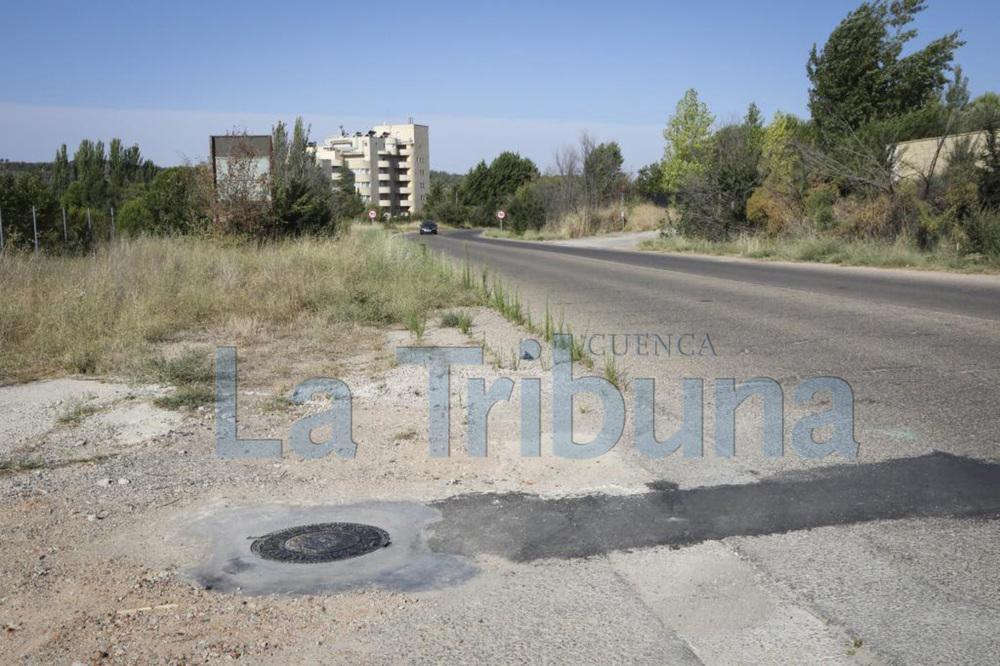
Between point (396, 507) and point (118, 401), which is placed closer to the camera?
point (396, 507)

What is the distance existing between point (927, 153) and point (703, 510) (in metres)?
28.8

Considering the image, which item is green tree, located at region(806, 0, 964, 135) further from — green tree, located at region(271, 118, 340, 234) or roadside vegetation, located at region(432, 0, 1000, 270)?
green tree, located at region(271, 118, 340, 234)

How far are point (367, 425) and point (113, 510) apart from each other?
217 centimetres

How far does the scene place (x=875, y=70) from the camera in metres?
41.6

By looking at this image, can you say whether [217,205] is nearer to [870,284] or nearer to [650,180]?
[870,284]

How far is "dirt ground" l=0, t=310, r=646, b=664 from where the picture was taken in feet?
10.7

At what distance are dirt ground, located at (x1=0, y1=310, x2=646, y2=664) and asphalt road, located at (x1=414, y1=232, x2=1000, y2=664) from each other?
19.2 inches

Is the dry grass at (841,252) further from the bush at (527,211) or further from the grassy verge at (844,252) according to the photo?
the bush at (527,211)

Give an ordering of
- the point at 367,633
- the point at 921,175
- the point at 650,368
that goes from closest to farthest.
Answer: the point at 367,633, the point at 650,368, the point at 921,175

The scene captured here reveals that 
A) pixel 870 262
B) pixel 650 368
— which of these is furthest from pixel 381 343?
pixel 870 262

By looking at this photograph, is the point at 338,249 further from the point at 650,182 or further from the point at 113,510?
the point at 650,182

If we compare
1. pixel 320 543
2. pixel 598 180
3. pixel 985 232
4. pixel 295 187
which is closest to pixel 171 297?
pixel 320 543

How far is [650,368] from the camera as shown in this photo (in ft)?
28.5

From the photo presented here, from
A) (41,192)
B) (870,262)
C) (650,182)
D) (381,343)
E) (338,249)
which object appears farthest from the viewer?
(650,182)
